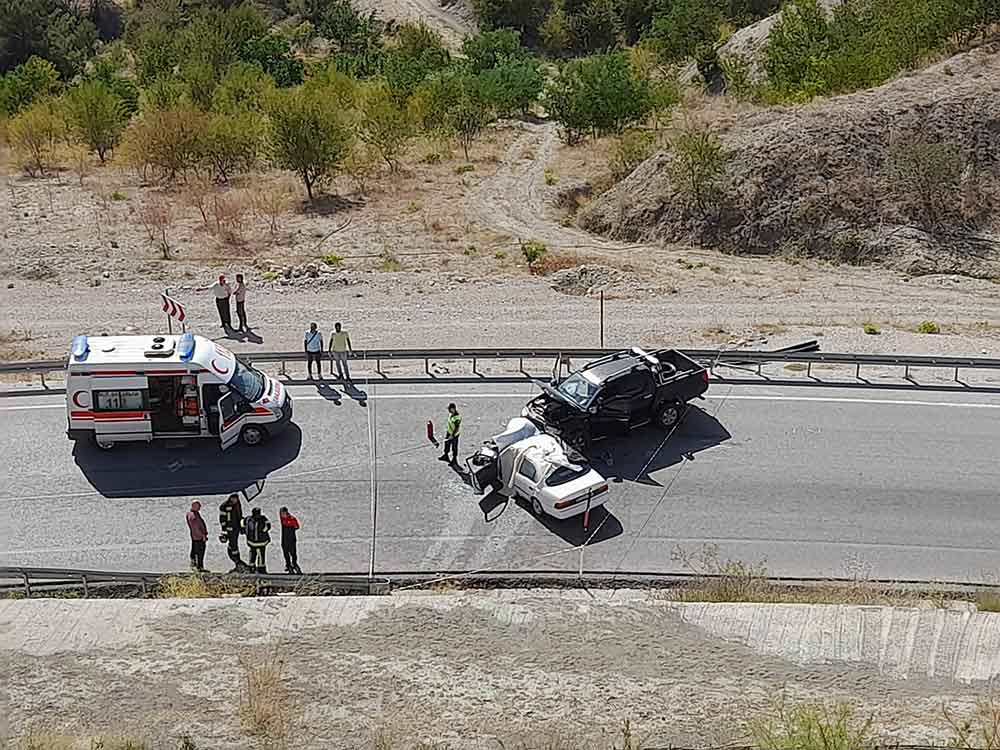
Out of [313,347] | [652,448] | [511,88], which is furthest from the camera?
[511,88]

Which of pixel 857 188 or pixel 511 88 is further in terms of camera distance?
pixel 511 88

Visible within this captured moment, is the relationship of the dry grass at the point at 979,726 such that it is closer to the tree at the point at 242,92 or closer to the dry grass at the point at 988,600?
the dry grass at the point at 988,600

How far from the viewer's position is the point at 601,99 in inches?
1820

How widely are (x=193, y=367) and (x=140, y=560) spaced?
3.70 meters

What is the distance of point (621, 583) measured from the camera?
15.3 metres

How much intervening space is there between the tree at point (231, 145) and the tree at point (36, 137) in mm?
8522

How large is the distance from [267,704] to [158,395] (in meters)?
8.48

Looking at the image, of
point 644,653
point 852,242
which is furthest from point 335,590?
point 852,242

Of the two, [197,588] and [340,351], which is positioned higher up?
[340,351]

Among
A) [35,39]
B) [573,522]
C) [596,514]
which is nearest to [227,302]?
[573,522]

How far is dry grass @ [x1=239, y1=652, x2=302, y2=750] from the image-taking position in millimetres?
11242

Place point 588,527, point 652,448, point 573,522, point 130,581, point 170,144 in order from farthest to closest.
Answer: point 170,144, point 652,448, point 573,522, point 588,527, point 130,581

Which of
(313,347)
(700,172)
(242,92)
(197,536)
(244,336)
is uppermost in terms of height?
(242,92)

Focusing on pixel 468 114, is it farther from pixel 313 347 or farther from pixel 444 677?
pixel 444 677
